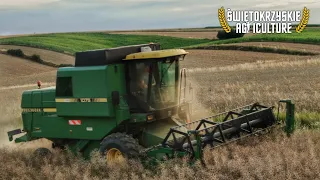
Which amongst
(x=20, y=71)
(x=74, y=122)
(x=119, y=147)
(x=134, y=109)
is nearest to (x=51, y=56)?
(x=20, y=71)

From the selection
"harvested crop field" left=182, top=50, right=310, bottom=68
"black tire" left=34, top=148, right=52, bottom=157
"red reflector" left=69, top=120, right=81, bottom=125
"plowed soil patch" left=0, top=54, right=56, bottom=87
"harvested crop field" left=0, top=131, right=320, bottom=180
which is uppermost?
"red reflector" left=69, top=120, right=81, bottom=125

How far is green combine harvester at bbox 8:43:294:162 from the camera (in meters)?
8.03

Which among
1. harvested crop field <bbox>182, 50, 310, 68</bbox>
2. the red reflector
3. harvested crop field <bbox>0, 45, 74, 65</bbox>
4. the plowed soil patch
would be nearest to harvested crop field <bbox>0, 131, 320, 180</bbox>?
the red reflector

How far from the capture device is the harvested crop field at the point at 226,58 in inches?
1428

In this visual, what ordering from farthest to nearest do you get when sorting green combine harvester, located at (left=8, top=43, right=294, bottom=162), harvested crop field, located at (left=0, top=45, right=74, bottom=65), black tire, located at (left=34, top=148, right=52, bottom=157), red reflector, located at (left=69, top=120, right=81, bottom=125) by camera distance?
1. harvested crop field, located at (left=0, top=45, right=74, bottom=65)
2. black tire, located at (left=34, top=148, right=52, bottom=157)
3. red reflector, located at (left=69, top=120, right=81, bottom=125)
4. green combine harvester, located at (left=8, top=43, right=294, bottom=162)

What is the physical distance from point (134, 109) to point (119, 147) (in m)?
0.87

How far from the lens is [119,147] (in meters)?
7.98

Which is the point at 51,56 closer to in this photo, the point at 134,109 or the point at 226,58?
the point at 226,58

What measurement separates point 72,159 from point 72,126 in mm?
738

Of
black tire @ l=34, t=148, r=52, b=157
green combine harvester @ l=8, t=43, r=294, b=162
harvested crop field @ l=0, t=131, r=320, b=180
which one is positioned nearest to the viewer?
harvested crop field @ l=0, t=131, r=320, b=180

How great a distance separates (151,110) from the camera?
831 centimetres

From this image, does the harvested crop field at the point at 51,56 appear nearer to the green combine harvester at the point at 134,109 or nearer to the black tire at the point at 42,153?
the black tire at the point at 42,153

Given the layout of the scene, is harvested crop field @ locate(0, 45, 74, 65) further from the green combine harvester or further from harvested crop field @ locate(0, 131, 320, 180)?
harvested crop field @ locate(0, 131, 320, 180)

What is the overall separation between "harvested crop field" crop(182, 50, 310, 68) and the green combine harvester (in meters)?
26.3
